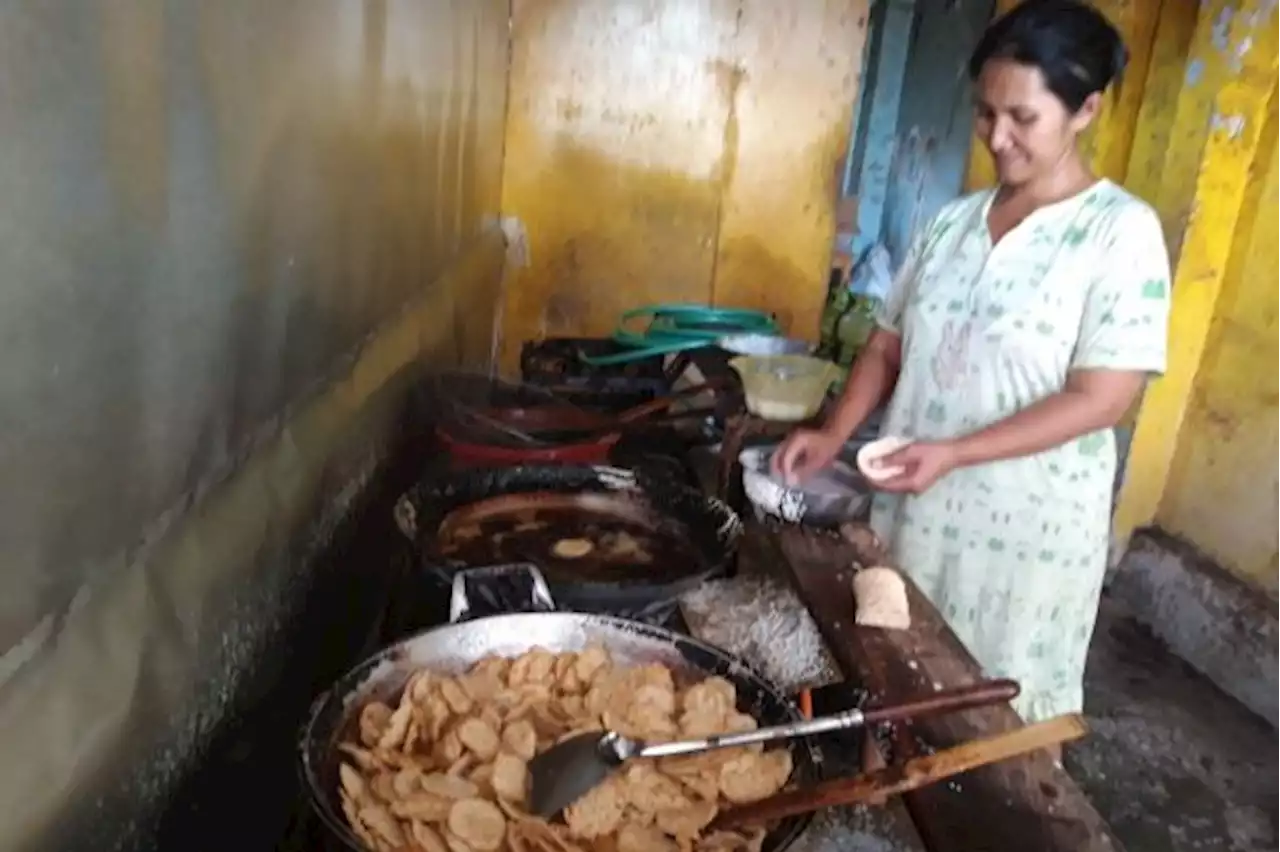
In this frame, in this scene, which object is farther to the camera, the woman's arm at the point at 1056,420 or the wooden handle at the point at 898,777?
the woman's arm at the point at 1056,420

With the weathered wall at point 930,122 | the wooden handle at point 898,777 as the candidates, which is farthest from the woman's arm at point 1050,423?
the weathered wall at point 930,122

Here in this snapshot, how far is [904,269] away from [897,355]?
0.16m

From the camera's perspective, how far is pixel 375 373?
1.83m

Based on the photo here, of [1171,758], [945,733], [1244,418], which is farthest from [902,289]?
[1244,418]

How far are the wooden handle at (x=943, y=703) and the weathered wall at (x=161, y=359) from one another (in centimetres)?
66

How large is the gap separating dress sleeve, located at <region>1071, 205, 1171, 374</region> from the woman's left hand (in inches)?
10.8

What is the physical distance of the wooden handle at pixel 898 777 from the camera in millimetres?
921

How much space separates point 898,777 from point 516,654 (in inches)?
16.2

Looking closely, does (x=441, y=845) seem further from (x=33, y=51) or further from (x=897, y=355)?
(x=897, y=355)

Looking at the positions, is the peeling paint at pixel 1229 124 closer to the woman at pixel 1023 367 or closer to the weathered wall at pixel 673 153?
the weathered wall at pixel 673 153

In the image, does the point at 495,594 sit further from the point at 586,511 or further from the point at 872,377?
the point at 872,377

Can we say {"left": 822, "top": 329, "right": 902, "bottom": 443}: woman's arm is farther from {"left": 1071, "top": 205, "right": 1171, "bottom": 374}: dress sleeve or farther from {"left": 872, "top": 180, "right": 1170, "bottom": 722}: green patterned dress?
{"left": 1071, "top": 205, "right": 1171, "bottom": 374}: dress sleeve

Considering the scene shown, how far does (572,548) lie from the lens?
152 centimetres

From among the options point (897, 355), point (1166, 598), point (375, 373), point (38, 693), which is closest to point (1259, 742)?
point (1166, 598)
